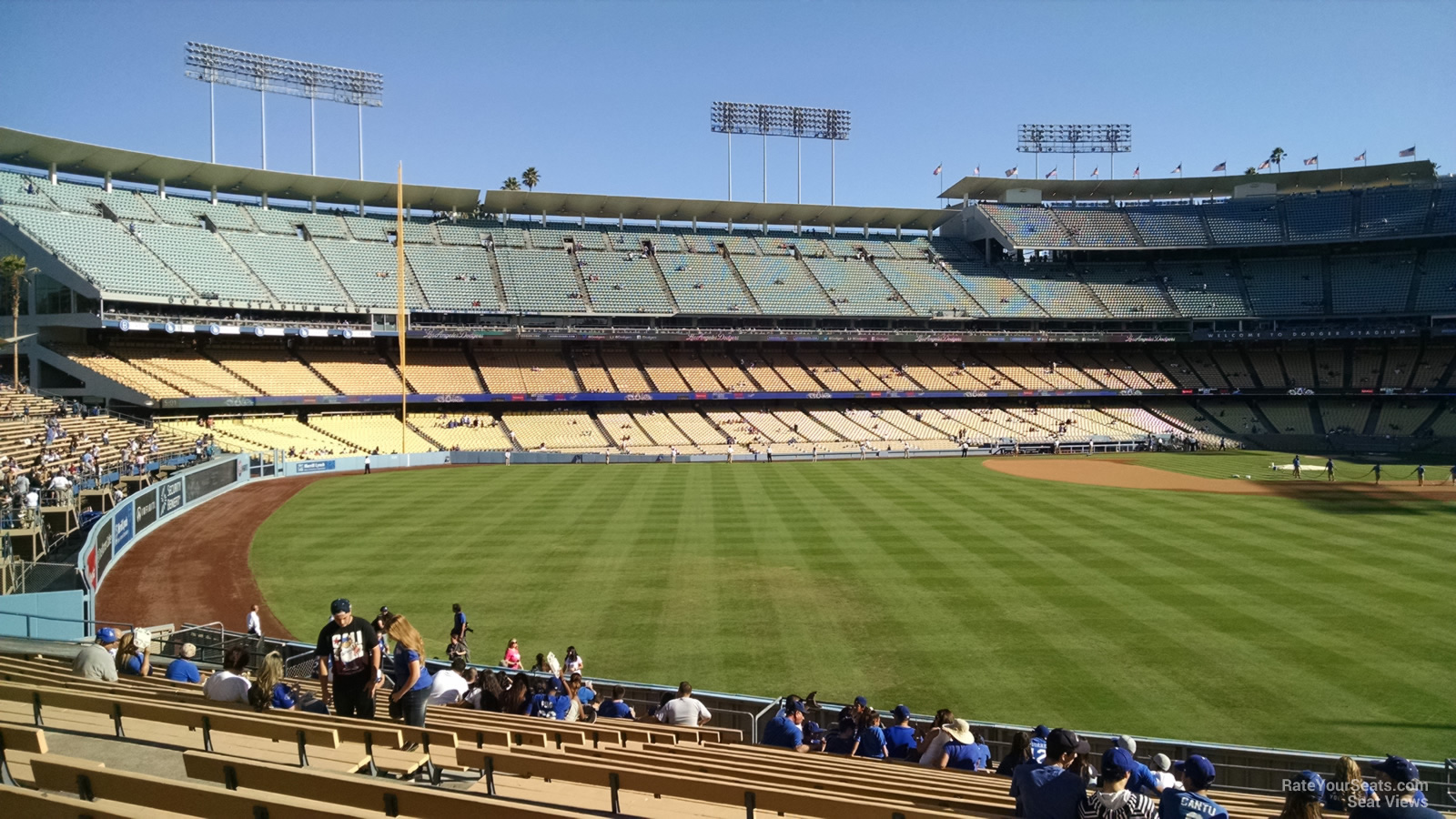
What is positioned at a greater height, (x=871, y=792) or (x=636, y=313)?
(x=636, y=313)

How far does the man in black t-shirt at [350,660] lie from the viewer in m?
7.20

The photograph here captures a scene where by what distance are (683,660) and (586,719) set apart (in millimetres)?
5572

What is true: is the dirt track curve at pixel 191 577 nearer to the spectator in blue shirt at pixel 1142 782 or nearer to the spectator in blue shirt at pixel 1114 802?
the spectator in blue shirt at pixel 1142 782

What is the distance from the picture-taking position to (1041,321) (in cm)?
7019

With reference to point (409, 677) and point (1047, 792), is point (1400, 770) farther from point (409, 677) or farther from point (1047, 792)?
point (409, 677)

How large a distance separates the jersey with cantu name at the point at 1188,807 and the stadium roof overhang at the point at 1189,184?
7524 centimetres

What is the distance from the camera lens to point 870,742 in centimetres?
Answer: 966

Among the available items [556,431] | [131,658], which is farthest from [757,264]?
[131,658]

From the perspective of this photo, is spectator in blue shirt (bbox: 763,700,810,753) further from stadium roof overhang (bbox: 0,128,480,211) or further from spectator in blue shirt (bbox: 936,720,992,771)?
stadium roof overhang (bbox: 0,128,480,211)

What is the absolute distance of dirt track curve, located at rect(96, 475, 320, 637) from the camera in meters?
18.8

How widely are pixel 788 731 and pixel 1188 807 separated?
523 centimetres

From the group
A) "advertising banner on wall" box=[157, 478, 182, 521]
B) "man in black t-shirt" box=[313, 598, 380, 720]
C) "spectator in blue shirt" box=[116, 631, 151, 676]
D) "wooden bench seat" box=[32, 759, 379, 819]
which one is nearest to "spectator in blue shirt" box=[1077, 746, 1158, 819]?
"wooden bench seat" box=[32, 759, 379, 819]

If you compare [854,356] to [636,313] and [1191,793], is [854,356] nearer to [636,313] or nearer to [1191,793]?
[636,313]

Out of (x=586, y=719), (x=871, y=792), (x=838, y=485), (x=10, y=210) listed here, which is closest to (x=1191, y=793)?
(x=871, y=792)
